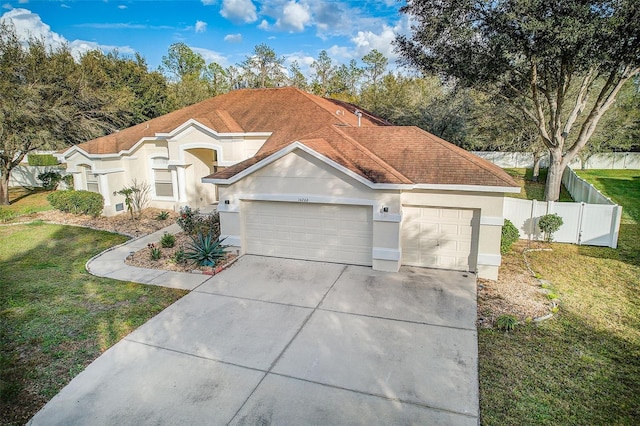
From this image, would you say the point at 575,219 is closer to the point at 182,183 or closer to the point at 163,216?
the point at 182,183

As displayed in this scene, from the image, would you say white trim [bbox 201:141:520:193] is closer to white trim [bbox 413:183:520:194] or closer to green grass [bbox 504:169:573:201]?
white trim [bbox 413:183:520:194]

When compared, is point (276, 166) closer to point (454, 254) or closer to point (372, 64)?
point (454, 254)

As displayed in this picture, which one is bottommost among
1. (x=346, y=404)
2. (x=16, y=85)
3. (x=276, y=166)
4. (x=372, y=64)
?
(x=346, y=404)

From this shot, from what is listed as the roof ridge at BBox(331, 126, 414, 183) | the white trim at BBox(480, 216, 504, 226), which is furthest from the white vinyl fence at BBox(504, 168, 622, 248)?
the roof ridge at BBox(331, 126, 414, 183)

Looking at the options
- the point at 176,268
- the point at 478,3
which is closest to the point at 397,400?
the point at 176,268

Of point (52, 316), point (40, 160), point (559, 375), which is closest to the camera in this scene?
point (559, 375)

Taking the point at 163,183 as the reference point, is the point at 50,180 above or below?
below

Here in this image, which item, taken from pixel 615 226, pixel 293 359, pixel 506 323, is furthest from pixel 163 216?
pixel 615 226

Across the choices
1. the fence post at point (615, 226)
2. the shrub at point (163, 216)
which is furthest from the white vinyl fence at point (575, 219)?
the shrub at point (163, 216)
